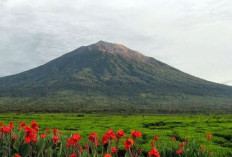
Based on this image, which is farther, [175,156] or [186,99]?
[186,99]

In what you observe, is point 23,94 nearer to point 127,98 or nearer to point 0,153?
point 127,98

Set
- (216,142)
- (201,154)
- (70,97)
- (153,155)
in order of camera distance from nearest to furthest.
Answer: (153,155)
(201,154)
(216,142)
(70,97)

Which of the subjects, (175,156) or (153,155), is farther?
(175,156)

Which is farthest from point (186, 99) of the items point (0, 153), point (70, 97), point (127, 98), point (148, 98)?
point (0, 153)

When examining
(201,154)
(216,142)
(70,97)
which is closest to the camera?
(201,154)

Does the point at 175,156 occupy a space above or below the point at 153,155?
below

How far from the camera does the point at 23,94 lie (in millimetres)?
197625

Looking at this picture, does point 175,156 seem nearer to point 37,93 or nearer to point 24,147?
point 24,147

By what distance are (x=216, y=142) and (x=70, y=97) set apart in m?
173

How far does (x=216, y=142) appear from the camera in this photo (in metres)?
19.6

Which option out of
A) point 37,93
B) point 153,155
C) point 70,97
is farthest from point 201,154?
point 37,93

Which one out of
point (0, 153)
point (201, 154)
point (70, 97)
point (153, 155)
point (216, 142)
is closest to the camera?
point (153, 155)

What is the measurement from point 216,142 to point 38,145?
13994 mm

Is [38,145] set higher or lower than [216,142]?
higher
